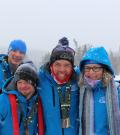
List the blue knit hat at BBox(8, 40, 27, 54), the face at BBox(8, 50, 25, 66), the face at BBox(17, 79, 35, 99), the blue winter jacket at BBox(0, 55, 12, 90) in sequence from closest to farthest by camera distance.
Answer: the face at BBox(17, 79, 35, 99)
the blue winter jacket at BBox(0, 55, 12, 90)
the face at BBox(8, 50, 25, 66)
the blue knit hat at BBox(8, 40, 27, 54)

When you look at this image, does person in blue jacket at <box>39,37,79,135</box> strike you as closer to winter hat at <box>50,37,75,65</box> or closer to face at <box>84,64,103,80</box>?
winter hat at <box>50,37,75,65</box>

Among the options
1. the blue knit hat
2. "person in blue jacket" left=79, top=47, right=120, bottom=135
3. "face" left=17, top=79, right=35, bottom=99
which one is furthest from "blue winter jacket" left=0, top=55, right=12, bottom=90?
"person in blue jacket" left=79, top=47, right=120, bottom=135

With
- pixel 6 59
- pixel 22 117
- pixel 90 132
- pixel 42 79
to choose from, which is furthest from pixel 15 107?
pixel 6 59

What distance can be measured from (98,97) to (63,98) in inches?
15.2

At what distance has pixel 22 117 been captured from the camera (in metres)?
4.39

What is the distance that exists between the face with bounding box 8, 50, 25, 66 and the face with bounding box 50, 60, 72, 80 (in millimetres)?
1233

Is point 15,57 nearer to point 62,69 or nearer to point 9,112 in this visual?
point 62,69

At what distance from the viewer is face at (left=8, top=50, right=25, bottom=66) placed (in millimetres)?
5762

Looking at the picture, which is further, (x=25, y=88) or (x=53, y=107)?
(x=53, y=107)

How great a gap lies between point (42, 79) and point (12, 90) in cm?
40

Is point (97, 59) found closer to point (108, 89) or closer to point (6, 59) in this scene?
point (108, 89)

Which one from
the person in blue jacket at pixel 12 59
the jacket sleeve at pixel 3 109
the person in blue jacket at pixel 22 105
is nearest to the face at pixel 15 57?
the person in blue jacket at pixel 12 59

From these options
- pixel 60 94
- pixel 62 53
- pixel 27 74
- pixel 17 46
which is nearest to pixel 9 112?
pixel 27 74

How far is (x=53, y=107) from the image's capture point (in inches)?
179
